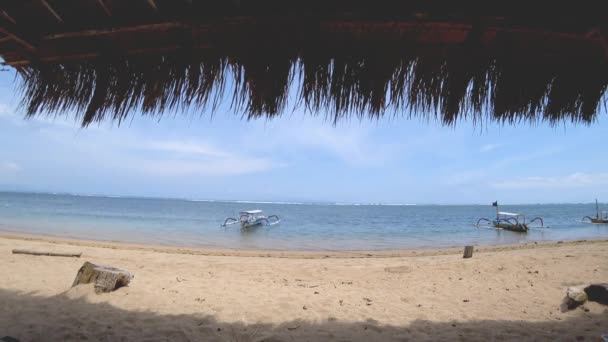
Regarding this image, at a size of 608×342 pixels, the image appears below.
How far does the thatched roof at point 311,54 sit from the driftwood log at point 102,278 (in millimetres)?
3477

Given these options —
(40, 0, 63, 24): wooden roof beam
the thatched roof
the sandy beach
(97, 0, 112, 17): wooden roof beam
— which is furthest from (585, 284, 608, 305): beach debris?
(40, 0, 63, 24): wooden roof beam

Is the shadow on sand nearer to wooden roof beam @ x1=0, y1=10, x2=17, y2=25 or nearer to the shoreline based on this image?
wooden roof beam @ x1=0, y1=10, x2=17, y2=25

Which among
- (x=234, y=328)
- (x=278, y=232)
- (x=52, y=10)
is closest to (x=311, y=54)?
(x=52, y=10)

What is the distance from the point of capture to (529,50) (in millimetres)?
1598

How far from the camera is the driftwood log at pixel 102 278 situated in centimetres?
462

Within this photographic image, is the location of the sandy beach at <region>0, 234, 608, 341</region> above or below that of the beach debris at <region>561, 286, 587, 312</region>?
below

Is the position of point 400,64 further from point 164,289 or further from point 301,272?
point 301,272

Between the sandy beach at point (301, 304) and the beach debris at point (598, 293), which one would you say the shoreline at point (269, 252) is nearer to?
the sandy beach at point (301, 304)

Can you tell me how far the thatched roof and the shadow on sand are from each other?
2.46m

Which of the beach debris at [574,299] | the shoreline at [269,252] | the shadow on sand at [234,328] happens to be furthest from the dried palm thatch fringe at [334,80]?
the shoreline at [269,252]

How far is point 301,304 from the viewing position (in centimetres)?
456

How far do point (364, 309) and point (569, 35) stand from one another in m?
3.90

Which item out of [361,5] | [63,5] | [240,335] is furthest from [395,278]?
[63,5]

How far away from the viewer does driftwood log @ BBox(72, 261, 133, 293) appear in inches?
182
